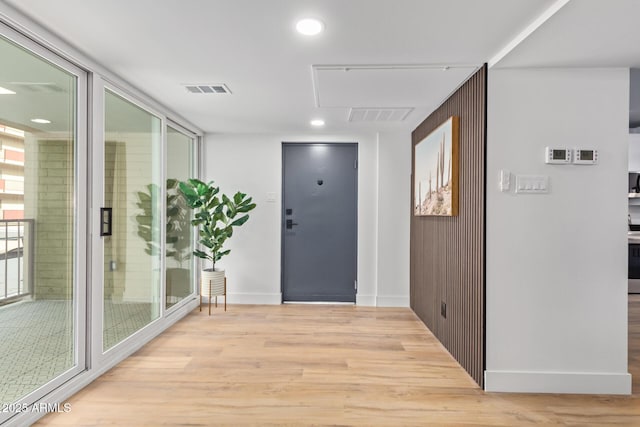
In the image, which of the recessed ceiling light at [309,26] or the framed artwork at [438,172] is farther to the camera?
the framed artwork at [438,172]

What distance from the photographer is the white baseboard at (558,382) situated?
2.23m

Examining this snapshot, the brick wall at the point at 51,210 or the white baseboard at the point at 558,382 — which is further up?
the brick wall at the point at 51,210

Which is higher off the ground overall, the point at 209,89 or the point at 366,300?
the point at 209,89

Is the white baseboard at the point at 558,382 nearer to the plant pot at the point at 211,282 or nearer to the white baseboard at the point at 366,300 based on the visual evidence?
the white baseboard at the point at 366,300

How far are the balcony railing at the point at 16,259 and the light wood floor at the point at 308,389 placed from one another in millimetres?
788

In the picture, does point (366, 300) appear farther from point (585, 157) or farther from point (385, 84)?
point (585, 157)

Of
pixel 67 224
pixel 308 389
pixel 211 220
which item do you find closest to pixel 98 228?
pixel 67 224

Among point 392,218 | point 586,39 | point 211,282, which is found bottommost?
point 211,282

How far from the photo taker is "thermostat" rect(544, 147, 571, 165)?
2.22 meters

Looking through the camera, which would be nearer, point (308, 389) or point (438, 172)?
point (308, 389)

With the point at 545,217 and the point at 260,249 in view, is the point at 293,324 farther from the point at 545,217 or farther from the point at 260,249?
the point at 545,217

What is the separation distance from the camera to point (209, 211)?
4012mm

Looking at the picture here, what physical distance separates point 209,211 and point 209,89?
163cm

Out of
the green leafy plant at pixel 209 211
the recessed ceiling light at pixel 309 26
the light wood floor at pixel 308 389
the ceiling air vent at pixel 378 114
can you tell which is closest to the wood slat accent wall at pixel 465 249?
the light wood floor at pixel 308 389
